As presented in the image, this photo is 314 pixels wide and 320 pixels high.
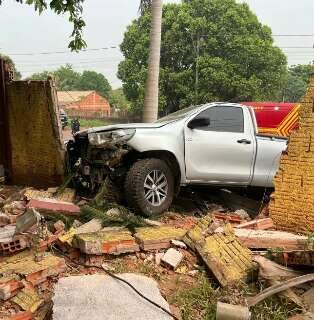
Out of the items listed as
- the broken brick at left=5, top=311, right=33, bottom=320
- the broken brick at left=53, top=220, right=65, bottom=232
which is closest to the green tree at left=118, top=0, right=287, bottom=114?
the broken brick at left=53, top=220, right=65, bottom=232

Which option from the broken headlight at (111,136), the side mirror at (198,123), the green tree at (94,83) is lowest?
the green tree at (94,83)

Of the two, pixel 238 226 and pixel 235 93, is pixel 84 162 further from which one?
pixel 235 93

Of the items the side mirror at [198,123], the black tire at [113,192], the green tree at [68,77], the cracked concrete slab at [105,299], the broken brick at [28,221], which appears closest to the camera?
the cracked concrete slab at [105,299]

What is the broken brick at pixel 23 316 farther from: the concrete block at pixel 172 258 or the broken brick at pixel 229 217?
the broken brick at pixel 229 217

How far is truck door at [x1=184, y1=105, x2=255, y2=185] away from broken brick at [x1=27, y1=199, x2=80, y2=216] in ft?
5.86

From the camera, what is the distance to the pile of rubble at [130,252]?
14.5ft

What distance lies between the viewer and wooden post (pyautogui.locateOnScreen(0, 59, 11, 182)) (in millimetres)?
8984

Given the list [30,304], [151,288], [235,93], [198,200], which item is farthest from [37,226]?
[235,93]

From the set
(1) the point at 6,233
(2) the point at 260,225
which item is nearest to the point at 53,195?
(1) the point at 6,233

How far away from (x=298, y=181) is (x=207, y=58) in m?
29.3

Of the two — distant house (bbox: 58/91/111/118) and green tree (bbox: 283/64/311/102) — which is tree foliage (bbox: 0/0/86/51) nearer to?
distant house (bbox: 58/91/111/118)

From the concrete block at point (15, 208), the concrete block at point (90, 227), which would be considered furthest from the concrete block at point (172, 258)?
the concrete block at point (15, 208)

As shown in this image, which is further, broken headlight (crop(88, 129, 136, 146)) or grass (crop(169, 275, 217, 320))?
broken headlight (crop(88, 129, 136, 146))

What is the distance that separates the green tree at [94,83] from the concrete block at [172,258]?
9626cm
